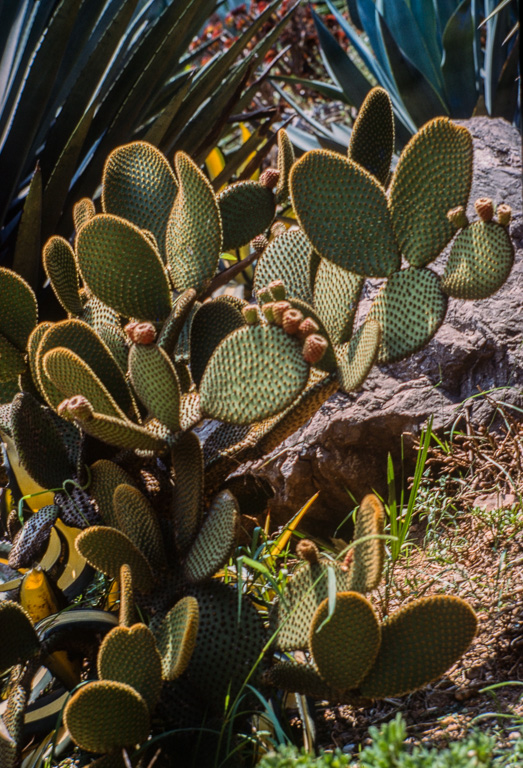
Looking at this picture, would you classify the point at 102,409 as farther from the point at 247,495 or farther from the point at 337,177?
the point at 337,177

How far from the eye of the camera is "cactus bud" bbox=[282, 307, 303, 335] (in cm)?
129

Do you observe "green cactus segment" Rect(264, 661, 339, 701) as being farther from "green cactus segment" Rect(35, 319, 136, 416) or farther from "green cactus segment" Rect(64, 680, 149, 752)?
"green cactus segment" Rect(35, 319, 136, 416)

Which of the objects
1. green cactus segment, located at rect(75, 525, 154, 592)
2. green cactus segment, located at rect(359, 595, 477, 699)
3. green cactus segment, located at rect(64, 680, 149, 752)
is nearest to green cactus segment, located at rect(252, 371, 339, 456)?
green cactus segment, located at rect(75, 525, 154, 592)

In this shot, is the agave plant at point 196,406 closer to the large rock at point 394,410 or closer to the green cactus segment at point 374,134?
the green cactus segment at point 374,134

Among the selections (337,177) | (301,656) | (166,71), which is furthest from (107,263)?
(166,71)

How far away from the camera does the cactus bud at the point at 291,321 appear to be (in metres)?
1.29

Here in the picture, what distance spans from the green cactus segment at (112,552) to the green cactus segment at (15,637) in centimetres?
16

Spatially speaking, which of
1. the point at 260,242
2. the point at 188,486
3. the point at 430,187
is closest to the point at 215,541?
the point at 188,486

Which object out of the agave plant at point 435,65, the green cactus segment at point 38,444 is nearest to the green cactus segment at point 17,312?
the green cactus segment at point 38,444

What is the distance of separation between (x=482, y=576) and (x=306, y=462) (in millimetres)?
727

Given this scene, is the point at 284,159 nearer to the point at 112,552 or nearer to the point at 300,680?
the point at 112,552

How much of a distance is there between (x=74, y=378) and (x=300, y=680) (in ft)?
2.07

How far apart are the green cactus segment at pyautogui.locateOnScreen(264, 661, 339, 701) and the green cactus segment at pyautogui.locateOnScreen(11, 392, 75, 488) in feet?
1.90

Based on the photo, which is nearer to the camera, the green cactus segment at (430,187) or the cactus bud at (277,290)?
the cactus bud at (277,290)
